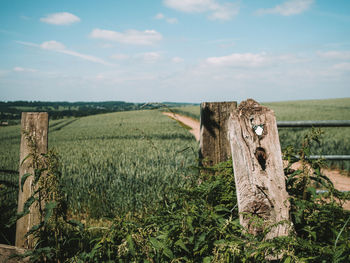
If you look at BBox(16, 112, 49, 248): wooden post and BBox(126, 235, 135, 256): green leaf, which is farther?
BBox(16, 112, 49, 248): wooden post

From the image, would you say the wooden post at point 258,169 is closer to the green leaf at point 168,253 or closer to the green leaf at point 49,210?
the green leaf at point 168,253

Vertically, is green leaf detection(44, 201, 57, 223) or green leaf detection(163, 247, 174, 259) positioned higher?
green leaf detection(44, 201, 57, 223)

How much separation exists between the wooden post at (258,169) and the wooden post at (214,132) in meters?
0.55

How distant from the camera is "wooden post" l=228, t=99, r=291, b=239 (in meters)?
1.28

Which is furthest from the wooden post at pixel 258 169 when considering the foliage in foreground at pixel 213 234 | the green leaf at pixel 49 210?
the green leaf at pixel 49 210

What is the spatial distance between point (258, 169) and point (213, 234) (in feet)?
1.46

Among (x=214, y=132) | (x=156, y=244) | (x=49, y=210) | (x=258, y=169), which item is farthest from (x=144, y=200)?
(x=258, y=169)

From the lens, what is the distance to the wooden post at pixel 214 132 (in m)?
1.98

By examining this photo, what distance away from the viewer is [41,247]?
160 cm

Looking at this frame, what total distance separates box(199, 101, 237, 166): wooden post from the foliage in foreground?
29 centimetres

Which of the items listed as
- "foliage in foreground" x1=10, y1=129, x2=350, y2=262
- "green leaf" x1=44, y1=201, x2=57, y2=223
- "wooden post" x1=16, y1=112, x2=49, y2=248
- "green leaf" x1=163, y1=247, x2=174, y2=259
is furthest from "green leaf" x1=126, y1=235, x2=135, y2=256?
"wooden post" x1=16, y1=112, x2=49, y2=248

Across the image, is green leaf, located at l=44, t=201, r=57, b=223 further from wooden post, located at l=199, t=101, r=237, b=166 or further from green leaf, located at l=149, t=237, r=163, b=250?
wooden post, located at l=199, t=101, r=237, b=166

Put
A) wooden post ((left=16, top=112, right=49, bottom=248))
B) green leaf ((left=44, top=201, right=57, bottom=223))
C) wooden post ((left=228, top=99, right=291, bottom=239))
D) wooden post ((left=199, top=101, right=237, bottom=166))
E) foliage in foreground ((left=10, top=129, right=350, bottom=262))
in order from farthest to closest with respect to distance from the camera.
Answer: wooden post ((left=199, top=101, right=237, bottom=166)) < wooden post ((left=16, top=112, right=49, bottom=248)) < green leaf ((left=44, top=201, right=57, bottom=223)) < wooden post ((left=228, top=99, right=291, bottom=239)) < foliage in foreground ((left=10, top=129, right=350, bottom=262))

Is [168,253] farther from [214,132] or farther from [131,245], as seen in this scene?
[214,132]
